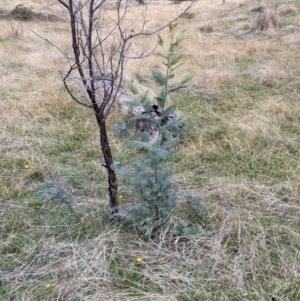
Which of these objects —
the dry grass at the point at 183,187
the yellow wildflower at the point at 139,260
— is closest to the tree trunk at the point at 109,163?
the dry grass at the point at 183,187

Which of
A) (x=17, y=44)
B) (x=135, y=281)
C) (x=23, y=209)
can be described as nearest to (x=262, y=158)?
(x=135, y=281)

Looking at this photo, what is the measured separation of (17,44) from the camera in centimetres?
780

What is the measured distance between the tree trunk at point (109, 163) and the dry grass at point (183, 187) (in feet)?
0.51

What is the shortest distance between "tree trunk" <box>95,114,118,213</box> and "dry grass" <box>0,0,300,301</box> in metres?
0.15

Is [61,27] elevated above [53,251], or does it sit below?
above

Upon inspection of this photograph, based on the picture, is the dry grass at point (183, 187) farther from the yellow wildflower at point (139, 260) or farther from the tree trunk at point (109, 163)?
the tree trunk at point (109, 163)

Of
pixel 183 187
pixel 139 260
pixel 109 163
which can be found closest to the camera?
pixel 139 260

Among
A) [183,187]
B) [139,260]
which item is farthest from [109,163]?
[183,187]

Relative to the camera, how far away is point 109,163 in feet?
7.30

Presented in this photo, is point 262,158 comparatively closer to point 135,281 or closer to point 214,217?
point 214,217

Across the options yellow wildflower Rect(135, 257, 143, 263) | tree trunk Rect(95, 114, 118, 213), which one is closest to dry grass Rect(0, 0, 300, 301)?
yellow wildflower Rect(135, 257, 143, 263)

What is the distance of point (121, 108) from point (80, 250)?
2461 mm

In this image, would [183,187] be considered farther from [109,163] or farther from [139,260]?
[139,260]

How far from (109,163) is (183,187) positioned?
817mm
